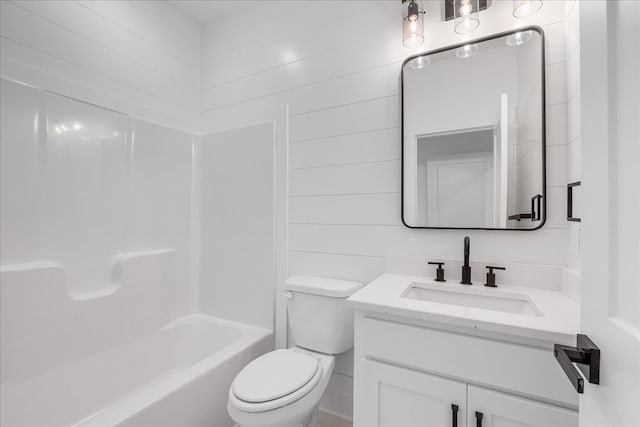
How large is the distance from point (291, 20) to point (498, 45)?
1283mm

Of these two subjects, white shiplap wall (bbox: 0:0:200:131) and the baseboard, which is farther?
the baseboard

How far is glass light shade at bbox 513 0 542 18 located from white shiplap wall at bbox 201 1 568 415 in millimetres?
47

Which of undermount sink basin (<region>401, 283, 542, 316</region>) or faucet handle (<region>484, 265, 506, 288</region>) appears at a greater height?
faucet handle (<region>484, 265, 506, 288</region>)

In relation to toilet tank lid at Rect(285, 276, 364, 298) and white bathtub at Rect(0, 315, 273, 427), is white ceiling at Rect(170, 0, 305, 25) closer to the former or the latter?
toilet tank lid at Rect(285, 276, 364, 298)

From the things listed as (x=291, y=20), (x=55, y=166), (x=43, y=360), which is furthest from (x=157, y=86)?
(x=43, y=360)

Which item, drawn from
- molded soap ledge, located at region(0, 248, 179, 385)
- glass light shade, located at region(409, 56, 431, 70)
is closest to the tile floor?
molded soap ledge, located at region(0, 248, 179, 385)

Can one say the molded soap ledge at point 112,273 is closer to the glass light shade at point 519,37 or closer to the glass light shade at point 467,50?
the glass light shade at point 467,50

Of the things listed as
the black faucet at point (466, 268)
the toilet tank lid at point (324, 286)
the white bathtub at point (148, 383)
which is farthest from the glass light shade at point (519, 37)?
the white bathtub at point (148, 383)

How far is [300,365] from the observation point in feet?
4.70

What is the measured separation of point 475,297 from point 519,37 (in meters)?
1.19

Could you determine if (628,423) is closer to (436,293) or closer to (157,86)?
(436,293)

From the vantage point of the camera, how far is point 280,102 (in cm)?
201

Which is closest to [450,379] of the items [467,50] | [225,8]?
[467,50]

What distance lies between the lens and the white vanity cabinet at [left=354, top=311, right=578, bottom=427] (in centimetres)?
89
